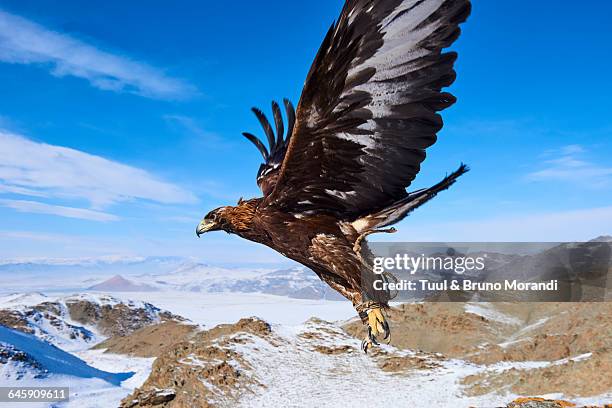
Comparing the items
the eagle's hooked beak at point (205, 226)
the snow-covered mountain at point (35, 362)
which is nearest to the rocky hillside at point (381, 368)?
the snow-covered mountain at point (35, 362)

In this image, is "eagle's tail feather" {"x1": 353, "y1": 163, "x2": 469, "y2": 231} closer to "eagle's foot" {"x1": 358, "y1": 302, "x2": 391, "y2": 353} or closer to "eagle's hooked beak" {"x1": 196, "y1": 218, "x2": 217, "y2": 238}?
"eagle's foot" {"x1": 358, "y1": 302, "x2": 391, "y2": 353}

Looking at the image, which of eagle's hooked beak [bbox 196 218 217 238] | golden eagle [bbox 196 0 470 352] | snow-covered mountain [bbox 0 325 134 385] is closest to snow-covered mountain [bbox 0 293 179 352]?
snow-covered mountain [bbox 0 325 134 385]

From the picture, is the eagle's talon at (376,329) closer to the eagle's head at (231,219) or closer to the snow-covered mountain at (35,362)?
the eagle's head at (231,219)

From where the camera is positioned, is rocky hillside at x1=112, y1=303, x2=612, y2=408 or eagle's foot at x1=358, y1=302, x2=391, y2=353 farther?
rocky hillside at x1=112, y1=303, x2=612, y2=408

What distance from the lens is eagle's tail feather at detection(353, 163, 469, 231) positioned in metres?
2.32

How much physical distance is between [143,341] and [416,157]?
243 ft

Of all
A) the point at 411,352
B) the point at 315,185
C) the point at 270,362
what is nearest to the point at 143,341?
the point at 270,362

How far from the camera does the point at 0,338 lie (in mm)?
45125

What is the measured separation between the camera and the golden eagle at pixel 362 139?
215cm

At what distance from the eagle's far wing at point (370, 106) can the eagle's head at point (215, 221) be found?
0.75m

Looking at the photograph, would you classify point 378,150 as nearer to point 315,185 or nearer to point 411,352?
point 315,185

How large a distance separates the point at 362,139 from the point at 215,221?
1.49 meters

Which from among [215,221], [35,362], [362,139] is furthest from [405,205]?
[35,362]

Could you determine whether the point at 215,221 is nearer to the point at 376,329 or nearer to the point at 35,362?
the point at 376,329
